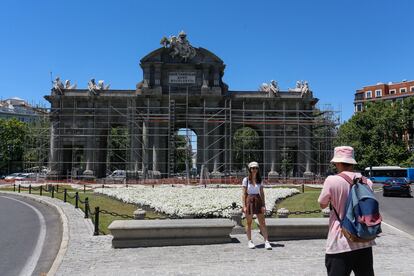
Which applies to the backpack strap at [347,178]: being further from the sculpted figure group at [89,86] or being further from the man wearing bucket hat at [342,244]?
the sculpted figure group at [89,86]

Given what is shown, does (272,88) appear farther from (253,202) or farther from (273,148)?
(253,202)

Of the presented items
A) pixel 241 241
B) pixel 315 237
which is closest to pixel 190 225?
pixel 241 241

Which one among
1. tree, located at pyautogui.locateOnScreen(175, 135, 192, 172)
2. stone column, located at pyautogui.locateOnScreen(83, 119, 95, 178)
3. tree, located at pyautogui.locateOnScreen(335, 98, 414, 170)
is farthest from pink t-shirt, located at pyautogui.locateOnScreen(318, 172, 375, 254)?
tree, located at pyautogui.locateOnScreen(335, 98, 414, 170)

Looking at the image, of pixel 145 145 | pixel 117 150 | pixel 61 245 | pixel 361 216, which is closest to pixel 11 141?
pixel 117 150

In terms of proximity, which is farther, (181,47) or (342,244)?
(181,47)

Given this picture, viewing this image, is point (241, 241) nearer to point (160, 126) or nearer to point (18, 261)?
point (18, 261)

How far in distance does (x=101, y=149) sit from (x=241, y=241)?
119 ft

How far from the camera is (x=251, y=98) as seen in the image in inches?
1740

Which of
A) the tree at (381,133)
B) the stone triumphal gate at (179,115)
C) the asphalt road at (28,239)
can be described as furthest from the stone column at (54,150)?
the tree at (381,133)

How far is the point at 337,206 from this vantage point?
494cm

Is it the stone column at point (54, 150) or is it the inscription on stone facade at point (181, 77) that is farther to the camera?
the inscription on stone facade at point (181, 77)

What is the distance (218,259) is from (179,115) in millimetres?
34962

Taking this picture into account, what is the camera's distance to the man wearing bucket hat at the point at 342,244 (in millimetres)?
4754

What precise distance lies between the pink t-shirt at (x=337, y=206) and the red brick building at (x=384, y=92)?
294 feet
